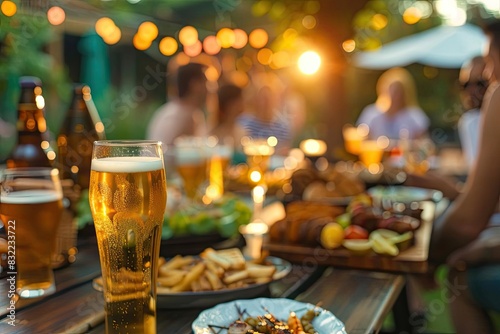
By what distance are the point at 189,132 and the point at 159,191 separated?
12.0 feet

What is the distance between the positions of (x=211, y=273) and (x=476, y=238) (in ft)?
4.07

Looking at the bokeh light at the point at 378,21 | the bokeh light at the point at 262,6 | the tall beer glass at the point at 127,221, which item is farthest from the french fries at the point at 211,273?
the bokeh light at the point at 378,21

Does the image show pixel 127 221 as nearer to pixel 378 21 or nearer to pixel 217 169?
pixel 217 169

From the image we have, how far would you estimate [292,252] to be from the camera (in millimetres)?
1524

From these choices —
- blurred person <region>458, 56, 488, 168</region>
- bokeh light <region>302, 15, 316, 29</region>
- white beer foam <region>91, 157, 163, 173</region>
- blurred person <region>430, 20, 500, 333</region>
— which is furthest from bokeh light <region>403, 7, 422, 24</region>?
white beer foam <region>91, 157, 163, 173</region>

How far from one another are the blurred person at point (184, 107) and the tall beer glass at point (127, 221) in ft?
11.7

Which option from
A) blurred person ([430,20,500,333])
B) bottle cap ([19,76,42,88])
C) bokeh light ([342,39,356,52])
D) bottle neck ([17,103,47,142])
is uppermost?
bokeh light ([342,39,356,52])

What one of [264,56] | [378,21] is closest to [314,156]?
[378,21]

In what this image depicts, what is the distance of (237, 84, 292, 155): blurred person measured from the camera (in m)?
6.12

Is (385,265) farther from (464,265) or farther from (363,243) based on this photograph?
(464,265)

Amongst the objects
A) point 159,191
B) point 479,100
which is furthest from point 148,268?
point 479,100

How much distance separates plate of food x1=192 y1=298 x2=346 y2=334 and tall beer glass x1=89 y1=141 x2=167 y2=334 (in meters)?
0.11

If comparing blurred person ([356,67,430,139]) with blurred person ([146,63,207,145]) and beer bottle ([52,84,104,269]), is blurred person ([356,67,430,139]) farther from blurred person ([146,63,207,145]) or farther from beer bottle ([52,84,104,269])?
beer bottle ([52,84,104,269])

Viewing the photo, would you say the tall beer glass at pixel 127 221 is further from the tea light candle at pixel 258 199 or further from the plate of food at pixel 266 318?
the tea light candle at pixel 258 199
